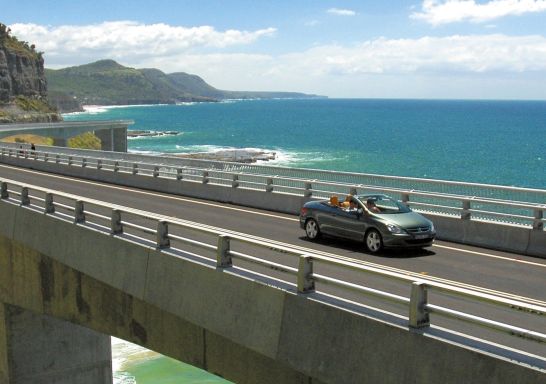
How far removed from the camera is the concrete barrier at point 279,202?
16797 millimetres

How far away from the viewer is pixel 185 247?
15.2 metres

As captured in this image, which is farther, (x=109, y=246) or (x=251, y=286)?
(x=109, y=246)

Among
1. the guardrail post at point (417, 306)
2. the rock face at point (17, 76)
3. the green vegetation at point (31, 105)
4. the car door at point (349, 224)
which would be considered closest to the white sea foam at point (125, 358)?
the car door at point (349, 224)

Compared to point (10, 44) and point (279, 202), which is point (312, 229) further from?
point (10, 44)

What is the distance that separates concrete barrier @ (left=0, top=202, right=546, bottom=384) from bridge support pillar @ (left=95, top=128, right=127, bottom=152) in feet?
270

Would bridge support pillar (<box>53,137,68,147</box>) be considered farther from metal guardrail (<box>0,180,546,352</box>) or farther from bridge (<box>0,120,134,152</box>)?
metal guardrail (<box>0,180,546,352</box>)

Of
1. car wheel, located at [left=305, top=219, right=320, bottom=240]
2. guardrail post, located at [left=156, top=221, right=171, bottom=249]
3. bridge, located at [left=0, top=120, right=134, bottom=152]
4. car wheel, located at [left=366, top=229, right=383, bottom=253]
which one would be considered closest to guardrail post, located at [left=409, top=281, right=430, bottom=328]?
guardrail post, located at [left=156, top=221, right=171, bottom=249]

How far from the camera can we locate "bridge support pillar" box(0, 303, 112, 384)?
18.6 meters

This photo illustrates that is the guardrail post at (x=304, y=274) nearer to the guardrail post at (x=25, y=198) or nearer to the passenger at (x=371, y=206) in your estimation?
the passenger at (x=371, y=206)

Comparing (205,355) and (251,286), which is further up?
(251,286)

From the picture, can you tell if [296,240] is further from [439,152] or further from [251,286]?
[439,152]

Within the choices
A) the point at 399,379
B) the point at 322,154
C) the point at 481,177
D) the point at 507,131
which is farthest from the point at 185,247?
the point at 507,131

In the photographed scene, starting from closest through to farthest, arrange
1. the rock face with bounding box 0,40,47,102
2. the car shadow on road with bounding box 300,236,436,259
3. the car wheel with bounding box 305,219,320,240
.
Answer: the car shadow on road with bounding box 300,236,436,259 < the car wheel with bounding box 305,219,320,240 < the rock face with bounding box 0,40,47,102

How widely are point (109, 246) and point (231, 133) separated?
172 m
